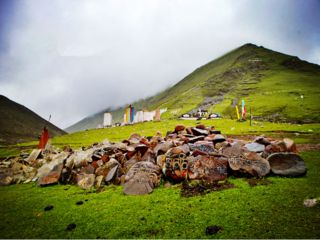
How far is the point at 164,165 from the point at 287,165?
8220mm

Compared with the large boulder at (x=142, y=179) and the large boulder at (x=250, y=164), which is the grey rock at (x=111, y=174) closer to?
the large boulder at (x=142, y=179)

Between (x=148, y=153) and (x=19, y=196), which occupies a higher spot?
(x=148, y=153)

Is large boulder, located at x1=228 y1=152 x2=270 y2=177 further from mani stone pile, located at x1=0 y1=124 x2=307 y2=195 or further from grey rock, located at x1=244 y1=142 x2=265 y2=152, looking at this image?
grey rock, located at x1=244 y1=142 x2=265 y2=152

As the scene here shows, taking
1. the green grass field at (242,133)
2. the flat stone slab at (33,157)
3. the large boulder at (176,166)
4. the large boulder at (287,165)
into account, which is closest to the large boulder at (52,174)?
the flat stone slab at (33,157)

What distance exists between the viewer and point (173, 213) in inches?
388

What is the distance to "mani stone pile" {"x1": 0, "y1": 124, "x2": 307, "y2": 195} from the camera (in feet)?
45.1

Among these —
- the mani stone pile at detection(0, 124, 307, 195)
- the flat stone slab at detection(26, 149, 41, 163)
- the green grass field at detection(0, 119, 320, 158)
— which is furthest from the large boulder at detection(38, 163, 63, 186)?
the green grass field at detection(0, 119, 320, 158)

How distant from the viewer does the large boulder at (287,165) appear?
1349 centimetres

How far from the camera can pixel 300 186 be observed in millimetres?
11648

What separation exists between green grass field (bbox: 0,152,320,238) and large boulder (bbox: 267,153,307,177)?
0.62 meters

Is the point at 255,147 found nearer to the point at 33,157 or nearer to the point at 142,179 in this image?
the point at 142,179

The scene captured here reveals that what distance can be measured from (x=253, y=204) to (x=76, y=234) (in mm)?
8148

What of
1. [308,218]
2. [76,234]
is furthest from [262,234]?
[76,234]

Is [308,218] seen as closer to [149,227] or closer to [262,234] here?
[262,234]
